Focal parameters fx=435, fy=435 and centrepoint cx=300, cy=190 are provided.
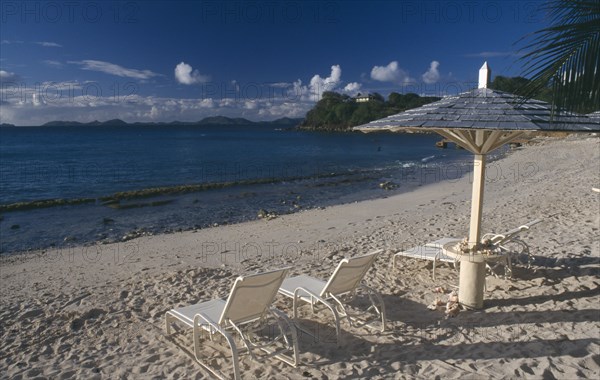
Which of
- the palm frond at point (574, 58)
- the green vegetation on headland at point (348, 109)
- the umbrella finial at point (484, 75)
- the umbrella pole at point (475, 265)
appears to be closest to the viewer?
the palm frond at point (574, 58)

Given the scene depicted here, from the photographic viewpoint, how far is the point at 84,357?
4805mm

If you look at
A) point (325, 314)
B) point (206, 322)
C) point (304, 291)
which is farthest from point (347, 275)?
point (206, 322)

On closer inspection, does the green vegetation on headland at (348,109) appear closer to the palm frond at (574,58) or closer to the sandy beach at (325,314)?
the sandy beach at (325,314)

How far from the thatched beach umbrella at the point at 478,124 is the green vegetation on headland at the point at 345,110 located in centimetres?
9908

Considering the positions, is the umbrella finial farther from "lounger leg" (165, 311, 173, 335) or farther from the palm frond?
"lounger leg" (165, 311, 173, 335)

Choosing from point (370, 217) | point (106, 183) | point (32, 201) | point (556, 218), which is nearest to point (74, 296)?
point (370, 217)

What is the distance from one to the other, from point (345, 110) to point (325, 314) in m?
137

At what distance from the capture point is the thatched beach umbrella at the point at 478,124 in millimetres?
4754

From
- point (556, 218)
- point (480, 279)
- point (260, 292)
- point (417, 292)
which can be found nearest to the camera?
point (260, 292)

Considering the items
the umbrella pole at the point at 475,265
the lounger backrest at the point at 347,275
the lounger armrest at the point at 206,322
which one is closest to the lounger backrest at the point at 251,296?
the lounger armrest at the point at 206,322

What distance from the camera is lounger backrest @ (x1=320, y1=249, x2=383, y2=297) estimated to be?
4996 mm

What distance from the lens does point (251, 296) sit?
444 cm

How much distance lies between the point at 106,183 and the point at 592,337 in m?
29.3

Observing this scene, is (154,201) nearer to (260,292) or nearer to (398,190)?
(398,190)
